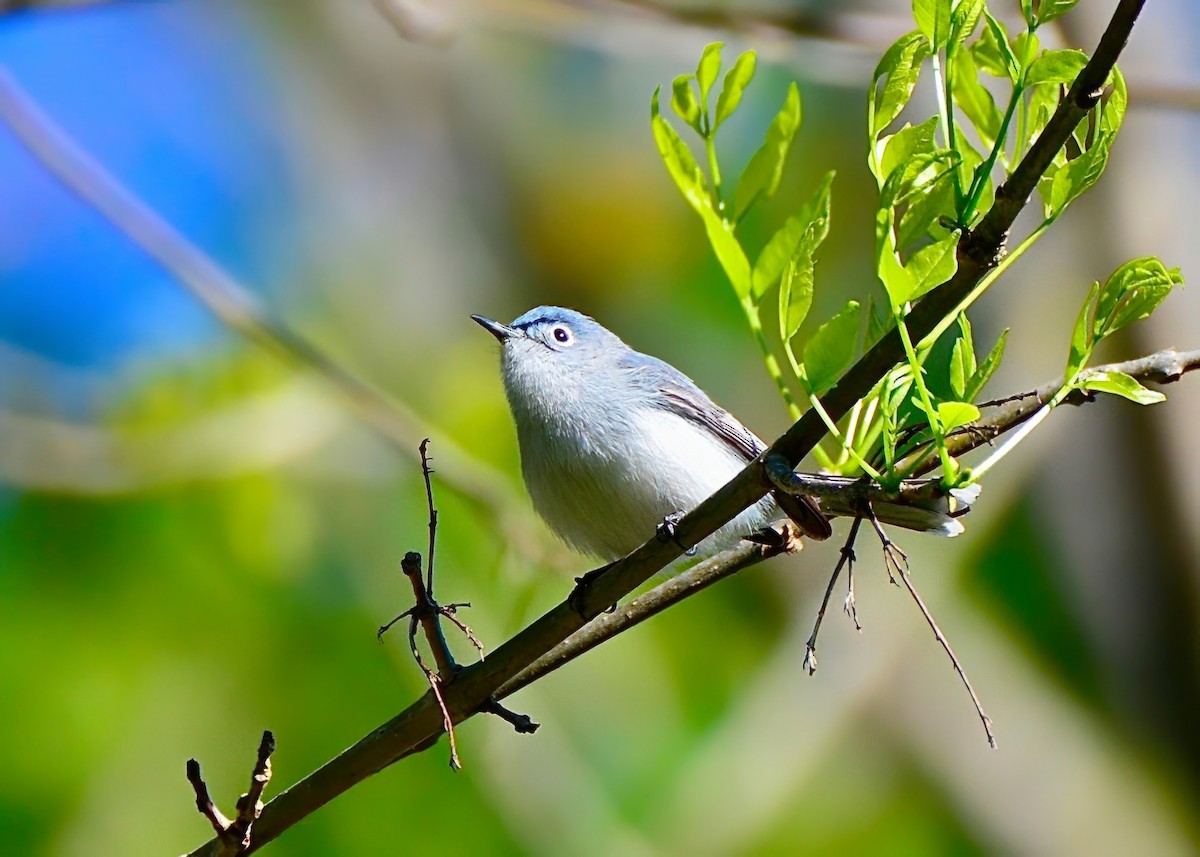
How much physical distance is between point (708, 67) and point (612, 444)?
173cm

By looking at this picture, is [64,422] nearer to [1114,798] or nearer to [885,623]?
[885,623]

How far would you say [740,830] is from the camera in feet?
16.6

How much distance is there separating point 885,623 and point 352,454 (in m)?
2.55

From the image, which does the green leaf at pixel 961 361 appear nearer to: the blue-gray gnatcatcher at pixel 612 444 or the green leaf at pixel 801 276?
the green leaf at pixel 801 276

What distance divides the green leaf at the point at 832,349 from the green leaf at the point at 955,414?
5.2 inches

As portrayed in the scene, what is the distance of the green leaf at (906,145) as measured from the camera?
1346 mm

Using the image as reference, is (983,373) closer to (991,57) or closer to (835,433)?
(835,433)

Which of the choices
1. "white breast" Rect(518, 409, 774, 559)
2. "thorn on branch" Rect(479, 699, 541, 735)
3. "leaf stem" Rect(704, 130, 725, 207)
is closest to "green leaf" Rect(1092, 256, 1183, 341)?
"leaf stem" Rect(704, 130, 725, 207)

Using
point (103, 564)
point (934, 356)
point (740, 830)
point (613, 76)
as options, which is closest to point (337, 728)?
point (103, 564)

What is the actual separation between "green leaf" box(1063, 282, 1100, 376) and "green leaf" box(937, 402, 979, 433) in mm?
152

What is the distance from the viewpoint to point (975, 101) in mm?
1575

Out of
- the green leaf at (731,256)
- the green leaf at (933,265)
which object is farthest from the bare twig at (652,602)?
the green leaf at (933,265)

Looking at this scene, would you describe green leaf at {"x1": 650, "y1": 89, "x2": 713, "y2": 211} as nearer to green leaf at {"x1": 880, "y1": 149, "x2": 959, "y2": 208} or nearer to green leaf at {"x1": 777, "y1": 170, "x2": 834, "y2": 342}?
green leaf at {"x1": 777, "y1": 170, "x2": 834, "y2": 342}

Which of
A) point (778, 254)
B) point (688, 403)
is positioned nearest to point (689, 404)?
point (688, 403)
